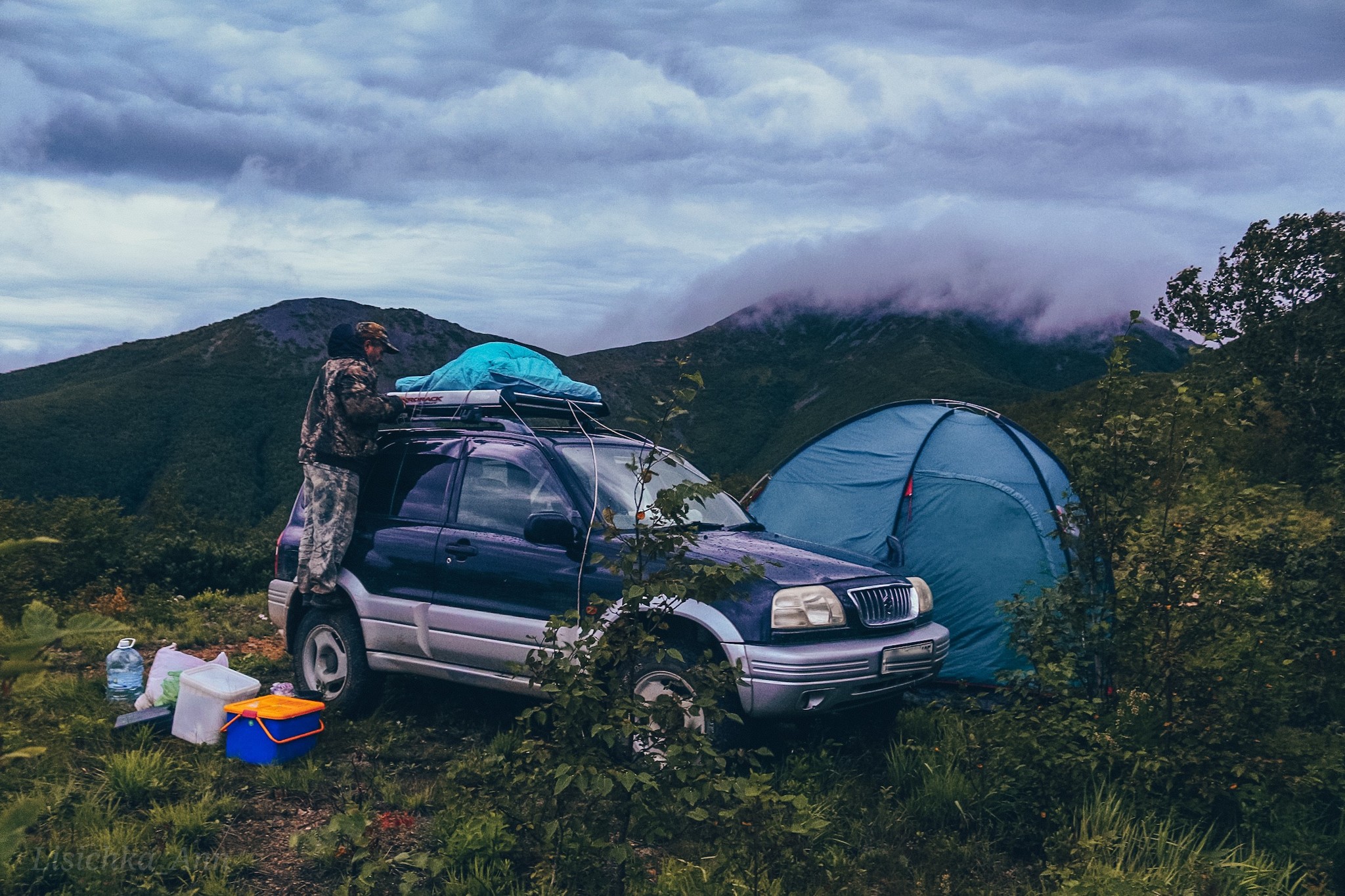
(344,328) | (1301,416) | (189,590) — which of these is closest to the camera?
(344,328)

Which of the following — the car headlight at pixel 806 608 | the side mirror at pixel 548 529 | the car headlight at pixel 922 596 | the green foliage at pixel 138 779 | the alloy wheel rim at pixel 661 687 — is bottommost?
the green foliage at pixel 138 779

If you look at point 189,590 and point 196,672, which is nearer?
point 196,672

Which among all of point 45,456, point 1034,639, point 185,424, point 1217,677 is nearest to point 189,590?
point 1034,639

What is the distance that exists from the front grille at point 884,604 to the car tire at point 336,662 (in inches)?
126

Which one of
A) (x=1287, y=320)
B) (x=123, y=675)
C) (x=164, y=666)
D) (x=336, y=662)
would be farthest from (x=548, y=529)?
(x=1287, y=320)

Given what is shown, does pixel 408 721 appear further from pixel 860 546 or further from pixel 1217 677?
pixel 1217 677

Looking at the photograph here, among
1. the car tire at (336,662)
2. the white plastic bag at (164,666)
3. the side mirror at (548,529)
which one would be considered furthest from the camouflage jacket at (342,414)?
the side mirror at (548,529)

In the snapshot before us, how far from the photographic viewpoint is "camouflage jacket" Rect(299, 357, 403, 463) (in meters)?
6.23

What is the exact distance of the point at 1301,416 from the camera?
82.4ft

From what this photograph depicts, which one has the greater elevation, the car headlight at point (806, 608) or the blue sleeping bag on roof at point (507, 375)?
the blue sleeping bag on roof at point (507, 375)

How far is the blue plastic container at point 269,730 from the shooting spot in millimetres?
5250

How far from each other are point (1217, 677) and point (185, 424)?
110 metres

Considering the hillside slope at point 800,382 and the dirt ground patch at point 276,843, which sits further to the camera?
the hillside slope at point 800,382

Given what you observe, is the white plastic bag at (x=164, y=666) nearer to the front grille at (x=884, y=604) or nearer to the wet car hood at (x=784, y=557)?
the wet car hood at (x=784, y=557)
